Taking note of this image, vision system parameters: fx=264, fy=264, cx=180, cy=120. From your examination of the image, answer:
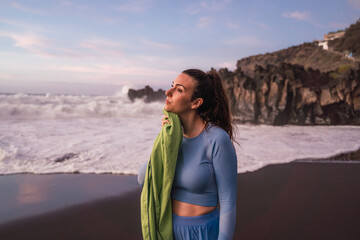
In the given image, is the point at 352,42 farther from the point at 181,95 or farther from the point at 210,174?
the point at 210,174

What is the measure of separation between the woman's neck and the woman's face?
6 cm

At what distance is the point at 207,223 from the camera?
1.62 meters

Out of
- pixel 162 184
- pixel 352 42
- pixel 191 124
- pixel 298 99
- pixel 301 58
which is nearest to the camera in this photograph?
pixel 162 184

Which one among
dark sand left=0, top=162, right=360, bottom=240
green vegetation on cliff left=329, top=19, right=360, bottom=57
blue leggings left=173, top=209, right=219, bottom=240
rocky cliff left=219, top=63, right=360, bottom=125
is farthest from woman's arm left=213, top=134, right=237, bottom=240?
green vegetation on cliff left=329, top=19, right=360, bottom=57

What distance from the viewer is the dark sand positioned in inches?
140

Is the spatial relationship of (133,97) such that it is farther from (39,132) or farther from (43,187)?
(43,187)

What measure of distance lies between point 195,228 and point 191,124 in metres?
0.65

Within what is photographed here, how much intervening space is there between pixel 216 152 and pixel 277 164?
5911 millimetres

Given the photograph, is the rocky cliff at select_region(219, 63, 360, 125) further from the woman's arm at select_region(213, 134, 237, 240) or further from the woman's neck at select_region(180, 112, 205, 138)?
the woman's arm at select_region(213, 134, 237, 240)

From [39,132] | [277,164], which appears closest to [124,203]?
[277,164]

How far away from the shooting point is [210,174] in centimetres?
158

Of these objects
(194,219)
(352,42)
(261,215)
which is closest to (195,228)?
(194,219)

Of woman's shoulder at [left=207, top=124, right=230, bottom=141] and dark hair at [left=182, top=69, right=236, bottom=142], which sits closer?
woman's shoulder at [left=207, top=124, right=230, bottom=141]

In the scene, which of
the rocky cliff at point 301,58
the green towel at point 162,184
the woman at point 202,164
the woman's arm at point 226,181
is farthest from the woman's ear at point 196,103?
the rocky cliff at point 301,58
